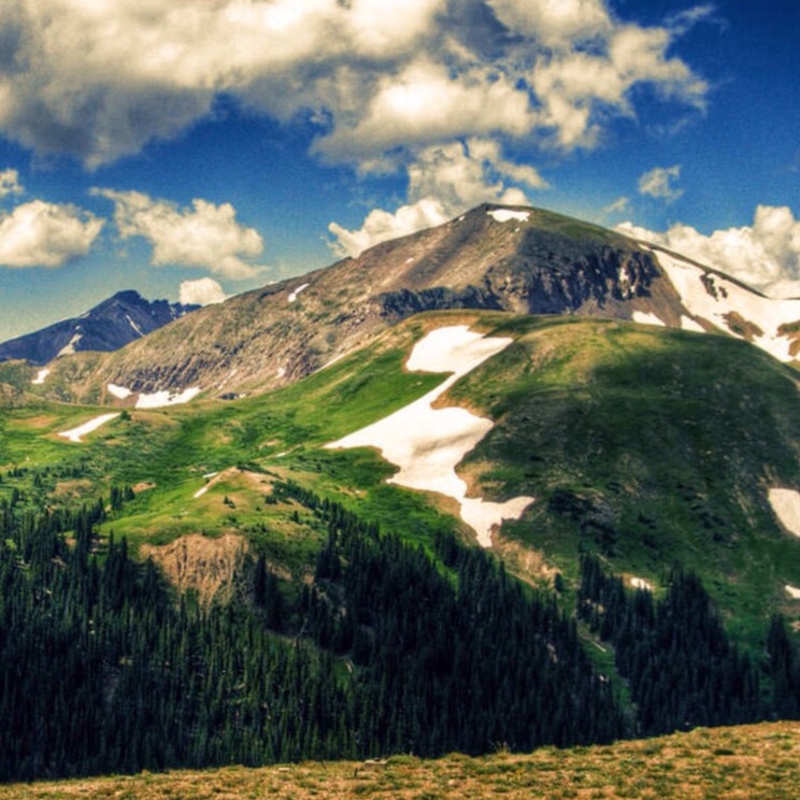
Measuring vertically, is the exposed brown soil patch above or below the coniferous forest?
above

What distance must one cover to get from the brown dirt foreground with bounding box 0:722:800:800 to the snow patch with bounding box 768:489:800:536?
134110 mm

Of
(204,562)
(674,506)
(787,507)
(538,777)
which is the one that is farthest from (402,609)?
(787,507)

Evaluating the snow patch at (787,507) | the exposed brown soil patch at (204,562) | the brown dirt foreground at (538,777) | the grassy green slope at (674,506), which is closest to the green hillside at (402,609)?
the exposed brown soil patch at (204,562)

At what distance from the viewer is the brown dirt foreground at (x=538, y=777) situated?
42.7 m

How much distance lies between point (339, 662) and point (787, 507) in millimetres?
108758

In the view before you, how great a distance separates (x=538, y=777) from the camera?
46.4m

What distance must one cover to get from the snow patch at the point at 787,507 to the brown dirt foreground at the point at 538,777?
134110mm

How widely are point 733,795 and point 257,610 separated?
328 feet

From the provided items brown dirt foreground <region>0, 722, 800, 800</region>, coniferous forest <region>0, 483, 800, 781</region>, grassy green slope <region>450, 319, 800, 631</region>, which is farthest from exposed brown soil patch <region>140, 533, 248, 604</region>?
brown dirt foreground <region>0, 722, 800, 800</region>

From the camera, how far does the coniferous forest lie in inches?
4345

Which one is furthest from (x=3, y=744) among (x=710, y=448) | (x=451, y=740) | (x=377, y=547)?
(x=710, y=448)

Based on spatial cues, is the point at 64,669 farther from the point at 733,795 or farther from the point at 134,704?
the point at 733,795

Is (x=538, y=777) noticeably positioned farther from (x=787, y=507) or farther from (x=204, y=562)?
(x=787, y=507)

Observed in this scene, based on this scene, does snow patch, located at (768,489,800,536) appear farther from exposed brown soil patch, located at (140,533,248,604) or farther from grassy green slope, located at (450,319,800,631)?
exposed brown soil patch, located at (140,533,248,604)
